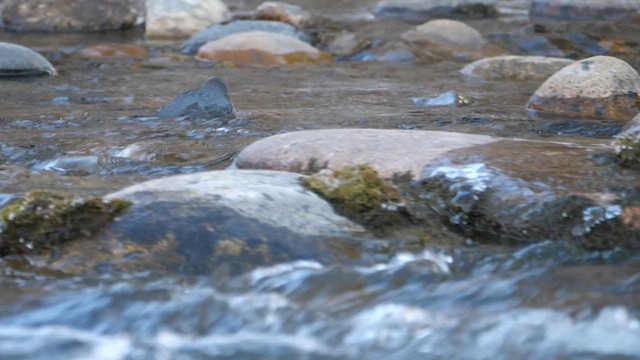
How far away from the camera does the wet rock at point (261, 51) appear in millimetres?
10578

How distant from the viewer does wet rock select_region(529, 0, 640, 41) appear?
12.7m

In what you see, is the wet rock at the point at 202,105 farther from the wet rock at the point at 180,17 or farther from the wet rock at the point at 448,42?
the wet rock at the point at 180,17

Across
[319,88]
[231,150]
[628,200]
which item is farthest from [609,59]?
[628,200]

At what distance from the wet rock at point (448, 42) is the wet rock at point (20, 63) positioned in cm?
382

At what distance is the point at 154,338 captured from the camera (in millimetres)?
3332

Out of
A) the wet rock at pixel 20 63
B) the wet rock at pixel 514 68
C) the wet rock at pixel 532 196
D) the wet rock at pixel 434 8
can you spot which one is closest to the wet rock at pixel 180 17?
the wet rock at pixel 434 8

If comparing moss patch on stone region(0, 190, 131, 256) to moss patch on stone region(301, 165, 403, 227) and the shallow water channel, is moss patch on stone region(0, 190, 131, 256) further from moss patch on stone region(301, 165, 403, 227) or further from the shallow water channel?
moss patch on stone region(301, 165, 403, 227)

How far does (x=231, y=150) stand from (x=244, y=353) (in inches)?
111

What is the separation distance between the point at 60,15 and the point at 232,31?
9.42ft

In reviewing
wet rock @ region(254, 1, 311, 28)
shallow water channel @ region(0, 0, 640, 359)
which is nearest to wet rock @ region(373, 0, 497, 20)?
wet rock @ region(254, 1, 311, 28)

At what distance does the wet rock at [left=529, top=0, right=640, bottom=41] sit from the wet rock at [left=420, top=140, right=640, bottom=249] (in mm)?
8054

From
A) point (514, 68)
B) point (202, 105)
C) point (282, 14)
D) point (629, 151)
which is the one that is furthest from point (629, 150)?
point (282, 14)

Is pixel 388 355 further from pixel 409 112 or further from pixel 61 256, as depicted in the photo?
pixel 409 112

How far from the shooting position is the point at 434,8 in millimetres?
15633
